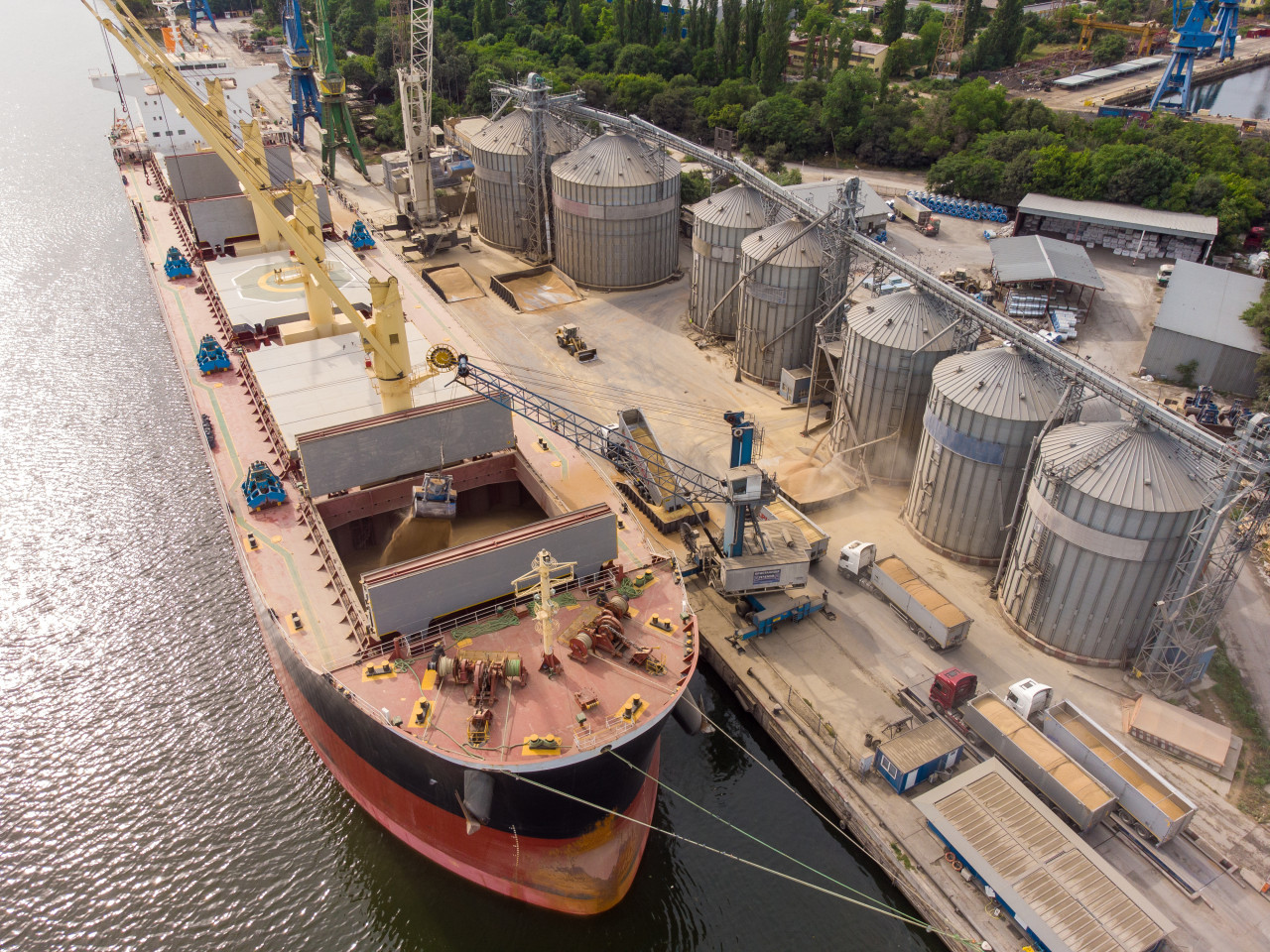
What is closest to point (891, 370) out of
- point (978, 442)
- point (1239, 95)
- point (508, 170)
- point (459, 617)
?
point (978, 442)

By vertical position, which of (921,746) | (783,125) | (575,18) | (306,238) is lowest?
(921,746)

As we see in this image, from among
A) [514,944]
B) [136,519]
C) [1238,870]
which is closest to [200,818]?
[514,944]

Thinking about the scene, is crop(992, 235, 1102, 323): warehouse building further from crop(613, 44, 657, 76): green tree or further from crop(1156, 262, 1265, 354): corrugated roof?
crop(613, 44, 657, 76): green tree

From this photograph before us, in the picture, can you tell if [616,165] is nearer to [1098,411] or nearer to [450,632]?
[1098,411]

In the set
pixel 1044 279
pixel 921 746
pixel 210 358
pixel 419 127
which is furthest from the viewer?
pixel 419 127

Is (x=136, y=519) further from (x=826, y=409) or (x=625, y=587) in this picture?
(x=826, y=409)

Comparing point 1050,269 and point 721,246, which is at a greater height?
point 721,246
